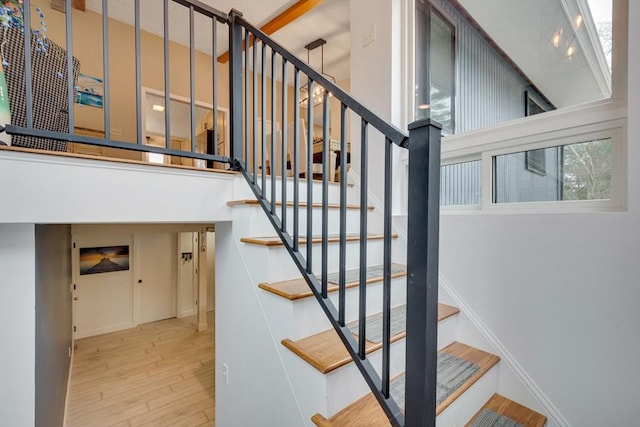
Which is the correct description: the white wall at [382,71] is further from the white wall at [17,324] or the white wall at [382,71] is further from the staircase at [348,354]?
the white wall at [17,324]

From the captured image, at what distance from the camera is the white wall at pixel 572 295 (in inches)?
46.1

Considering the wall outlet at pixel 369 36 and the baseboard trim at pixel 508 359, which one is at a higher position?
the wall outlet at pixel 369 36

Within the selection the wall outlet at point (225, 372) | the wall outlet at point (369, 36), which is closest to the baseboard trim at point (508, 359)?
the wall outlet at point (225, 372)

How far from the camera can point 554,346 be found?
138 cm

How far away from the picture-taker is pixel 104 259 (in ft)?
17.5

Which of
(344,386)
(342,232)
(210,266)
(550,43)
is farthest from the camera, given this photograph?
(210,266)

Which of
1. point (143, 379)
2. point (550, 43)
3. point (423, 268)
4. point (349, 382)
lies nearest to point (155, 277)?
point (143, 379)

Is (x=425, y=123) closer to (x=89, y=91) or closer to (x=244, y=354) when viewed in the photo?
(x=244, y=354)

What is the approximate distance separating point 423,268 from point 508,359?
120 cm

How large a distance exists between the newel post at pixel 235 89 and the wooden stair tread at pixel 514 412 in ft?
6.07

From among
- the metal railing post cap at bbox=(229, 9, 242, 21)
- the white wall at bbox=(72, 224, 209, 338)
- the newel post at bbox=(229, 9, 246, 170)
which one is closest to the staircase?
the newel post at bbox=(229, 9, 246, 170)

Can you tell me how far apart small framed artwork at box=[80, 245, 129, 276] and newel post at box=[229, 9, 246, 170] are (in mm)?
4968

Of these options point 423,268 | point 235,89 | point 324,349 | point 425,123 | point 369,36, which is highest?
point 369,36

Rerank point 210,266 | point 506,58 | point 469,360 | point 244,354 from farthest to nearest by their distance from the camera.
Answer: point 210,266 → point 506,58 → point 244,354 → point 469,360
